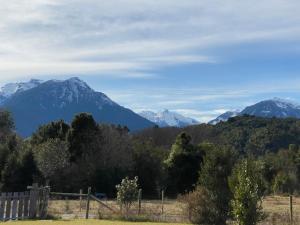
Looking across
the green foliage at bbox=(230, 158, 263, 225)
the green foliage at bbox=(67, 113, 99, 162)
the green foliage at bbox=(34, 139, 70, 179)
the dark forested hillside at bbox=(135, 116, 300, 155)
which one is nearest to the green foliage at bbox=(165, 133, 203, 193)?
the green foliage at bbox=(67, 113, 99, 162)

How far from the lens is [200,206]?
23094 millimetres

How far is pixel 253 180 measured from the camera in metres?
18.7

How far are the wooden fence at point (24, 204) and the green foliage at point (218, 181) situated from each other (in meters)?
8.57

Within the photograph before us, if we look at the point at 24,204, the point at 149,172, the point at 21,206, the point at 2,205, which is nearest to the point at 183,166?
the point at 149,172

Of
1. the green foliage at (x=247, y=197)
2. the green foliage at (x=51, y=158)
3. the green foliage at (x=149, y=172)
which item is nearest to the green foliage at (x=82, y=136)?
the green foliage at (x=51, y=158)

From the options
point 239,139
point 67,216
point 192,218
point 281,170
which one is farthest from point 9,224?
point 239,139

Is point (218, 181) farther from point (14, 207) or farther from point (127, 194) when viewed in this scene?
point (14, 207)

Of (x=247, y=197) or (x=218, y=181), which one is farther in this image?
(x=218, y=181)

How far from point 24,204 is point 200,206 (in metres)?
8.47

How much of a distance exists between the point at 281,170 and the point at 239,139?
38329 millimetres

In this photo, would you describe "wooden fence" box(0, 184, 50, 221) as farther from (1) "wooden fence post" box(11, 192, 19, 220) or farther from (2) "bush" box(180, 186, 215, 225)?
(2) "bush" box(180, 186, 215, 225)

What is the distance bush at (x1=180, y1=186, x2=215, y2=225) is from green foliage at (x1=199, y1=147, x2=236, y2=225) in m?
0.16

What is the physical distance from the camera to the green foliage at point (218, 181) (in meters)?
22.4

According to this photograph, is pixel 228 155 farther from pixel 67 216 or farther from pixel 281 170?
pixel 281 170
